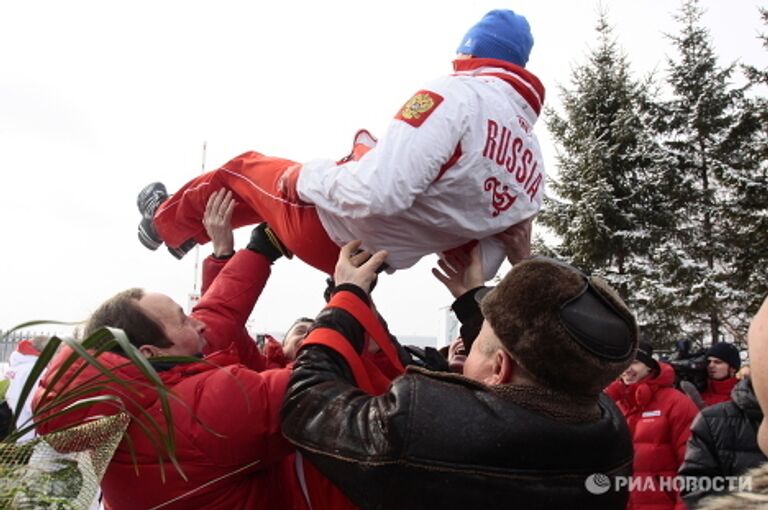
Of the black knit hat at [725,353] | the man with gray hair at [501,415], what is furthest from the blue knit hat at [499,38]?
the black knit hat at [725,353]

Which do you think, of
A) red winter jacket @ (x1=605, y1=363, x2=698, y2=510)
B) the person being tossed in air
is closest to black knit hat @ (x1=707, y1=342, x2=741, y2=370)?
red winter jacket @ (x1=605, y1=363, x2=698, y2=510)

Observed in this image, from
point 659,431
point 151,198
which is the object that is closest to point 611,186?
point 659,431

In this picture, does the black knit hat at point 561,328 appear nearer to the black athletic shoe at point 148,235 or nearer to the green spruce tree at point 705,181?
the black athletic shoe at point 148,235

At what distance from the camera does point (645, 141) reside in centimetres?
1791

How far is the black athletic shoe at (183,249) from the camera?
3498 mm

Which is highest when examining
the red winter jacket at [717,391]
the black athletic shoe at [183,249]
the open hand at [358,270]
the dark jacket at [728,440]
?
the open hand at [358,270]

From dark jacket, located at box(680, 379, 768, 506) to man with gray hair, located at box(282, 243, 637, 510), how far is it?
2.45 m

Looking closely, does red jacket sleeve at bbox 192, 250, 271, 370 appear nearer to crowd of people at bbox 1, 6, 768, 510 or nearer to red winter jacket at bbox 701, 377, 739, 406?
crowd of people at bbox 1, 6, 768, 510

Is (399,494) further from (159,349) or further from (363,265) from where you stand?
(159,349)

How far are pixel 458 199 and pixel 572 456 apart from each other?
1.27 m

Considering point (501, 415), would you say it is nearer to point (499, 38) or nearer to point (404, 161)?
point (404, 161)

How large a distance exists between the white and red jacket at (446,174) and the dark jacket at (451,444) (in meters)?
0.96

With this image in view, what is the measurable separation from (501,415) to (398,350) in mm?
702

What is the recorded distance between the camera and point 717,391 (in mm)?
6992
